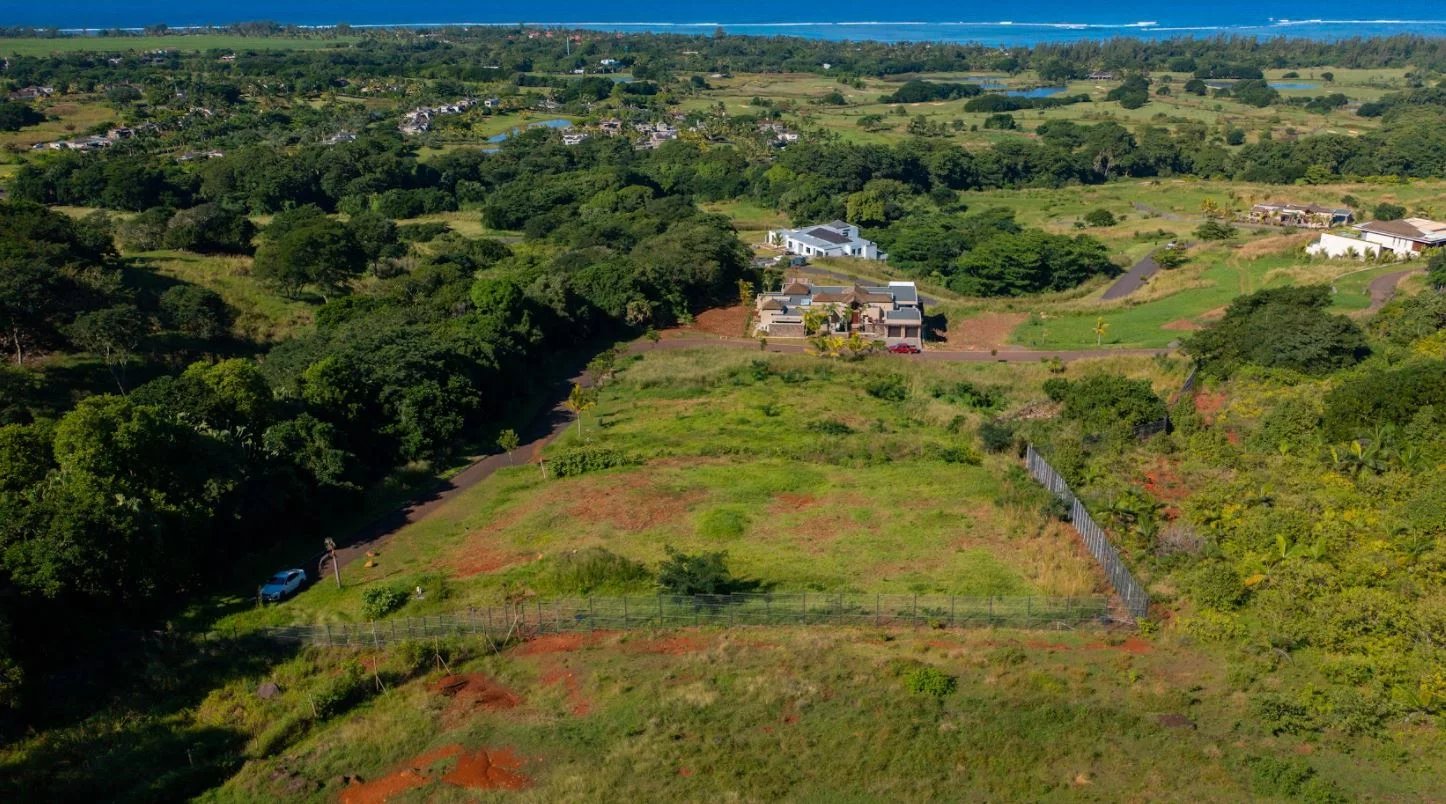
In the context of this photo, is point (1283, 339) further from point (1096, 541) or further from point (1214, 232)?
point (1214, 232)

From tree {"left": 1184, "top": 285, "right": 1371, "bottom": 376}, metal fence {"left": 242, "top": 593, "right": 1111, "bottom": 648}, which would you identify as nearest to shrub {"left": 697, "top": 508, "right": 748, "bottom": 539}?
metal fence {"left": 242, "top": 593, "right": 1111, "bottom": 648}

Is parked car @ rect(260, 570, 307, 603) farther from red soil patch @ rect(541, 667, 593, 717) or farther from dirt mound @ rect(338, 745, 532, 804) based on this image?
dirt mound @ rect(338, 745, 532, 804)

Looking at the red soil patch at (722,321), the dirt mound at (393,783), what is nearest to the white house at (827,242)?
the red soil patch at (722,321)

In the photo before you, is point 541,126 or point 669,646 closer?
point 669,646

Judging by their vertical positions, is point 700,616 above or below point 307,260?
below

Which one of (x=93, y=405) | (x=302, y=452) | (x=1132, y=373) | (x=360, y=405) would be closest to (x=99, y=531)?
(x=93, y=405)

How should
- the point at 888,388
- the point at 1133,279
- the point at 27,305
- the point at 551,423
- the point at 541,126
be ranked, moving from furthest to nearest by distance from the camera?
the point at 541,126 < the point at 1133,279 < the point at 888,388 < the point at 551,423 < the point at 27,305

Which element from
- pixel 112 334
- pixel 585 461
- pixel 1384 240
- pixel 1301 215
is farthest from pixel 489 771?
pixel 1301 215
